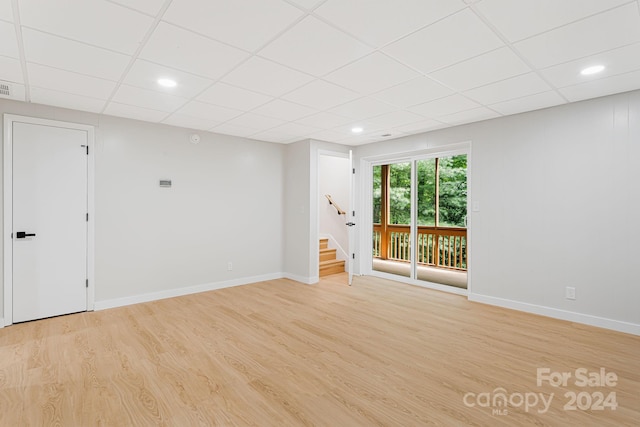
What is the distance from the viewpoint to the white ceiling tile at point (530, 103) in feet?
11.1

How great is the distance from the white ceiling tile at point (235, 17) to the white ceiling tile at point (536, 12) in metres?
1.21

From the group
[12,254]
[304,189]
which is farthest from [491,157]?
[12,254]

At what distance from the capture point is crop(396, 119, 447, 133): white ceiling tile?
4.42 meters

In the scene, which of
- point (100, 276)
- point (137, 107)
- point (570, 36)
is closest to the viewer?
point (570, 36)

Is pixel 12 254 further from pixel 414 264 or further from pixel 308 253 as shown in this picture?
pixel 414 264

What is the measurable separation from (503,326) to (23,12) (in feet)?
16.2

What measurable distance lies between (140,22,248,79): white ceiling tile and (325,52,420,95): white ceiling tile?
0.89 m

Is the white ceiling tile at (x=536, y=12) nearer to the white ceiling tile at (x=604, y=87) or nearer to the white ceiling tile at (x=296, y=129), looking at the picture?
the white ceiling tile at (x=604, y=87)

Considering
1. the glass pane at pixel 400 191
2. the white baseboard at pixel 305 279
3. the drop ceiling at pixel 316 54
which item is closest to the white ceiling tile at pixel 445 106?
the drop ceiling at pixel 316 54

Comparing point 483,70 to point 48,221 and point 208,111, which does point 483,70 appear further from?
point 48,221

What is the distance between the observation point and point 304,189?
18.3ft

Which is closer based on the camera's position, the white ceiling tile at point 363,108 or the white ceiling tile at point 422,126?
the white ceiling tile at point 363,108

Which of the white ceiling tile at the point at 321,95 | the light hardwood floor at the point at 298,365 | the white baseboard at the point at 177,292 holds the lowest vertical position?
the light hardwood floor at the point at 298,365

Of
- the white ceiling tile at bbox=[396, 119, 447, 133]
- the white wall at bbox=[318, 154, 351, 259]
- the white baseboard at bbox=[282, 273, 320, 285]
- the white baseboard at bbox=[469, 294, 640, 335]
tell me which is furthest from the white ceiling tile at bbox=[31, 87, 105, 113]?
the white baseboard at bbox=[469, 294, 640, 335]
